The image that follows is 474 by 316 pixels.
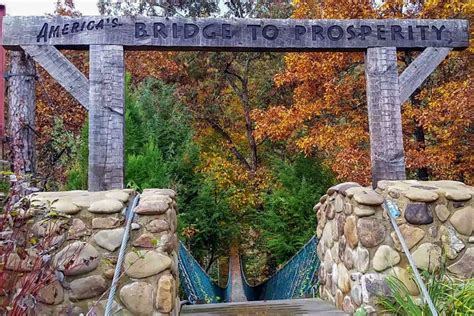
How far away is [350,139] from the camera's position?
245 inches

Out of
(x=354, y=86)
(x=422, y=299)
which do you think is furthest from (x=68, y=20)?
(x=354, y=86)

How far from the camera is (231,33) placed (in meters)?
3.14

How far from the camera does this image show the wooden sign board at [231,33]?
3.00 m

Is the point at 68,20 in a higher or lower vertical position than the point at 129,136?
higher

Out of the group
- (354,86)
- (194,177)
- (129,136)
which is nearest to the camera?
(129,136)

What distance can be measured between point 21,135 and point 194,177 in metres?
4.24

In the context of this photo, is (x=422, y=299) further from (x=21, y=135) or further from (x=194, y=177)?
(x=194, y=177)

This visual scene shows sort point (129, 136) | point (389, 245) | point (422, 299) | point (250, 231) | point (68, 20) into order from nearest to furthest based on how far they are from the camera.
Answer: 1. point (422, 299)
2. point (389, 245)
3. point (68, 20)
4. point (129, 136)
5. point (250, 231)

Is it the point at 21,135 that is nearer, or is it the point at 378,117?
the point at 378,117

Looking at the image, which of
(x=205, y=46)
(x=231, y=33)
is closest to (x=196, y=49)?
(x=205, y=46)

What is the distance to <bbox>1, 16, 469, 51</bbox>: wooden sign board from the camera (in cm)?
300

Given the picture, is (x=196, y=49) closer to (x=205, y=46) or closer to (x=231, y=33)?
(x=205, y=46)

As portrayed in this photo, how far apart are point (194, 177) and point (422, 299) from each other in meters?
5.60

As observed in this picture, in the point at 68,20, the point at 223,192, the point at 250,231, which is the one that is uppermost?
the point at 68,20
